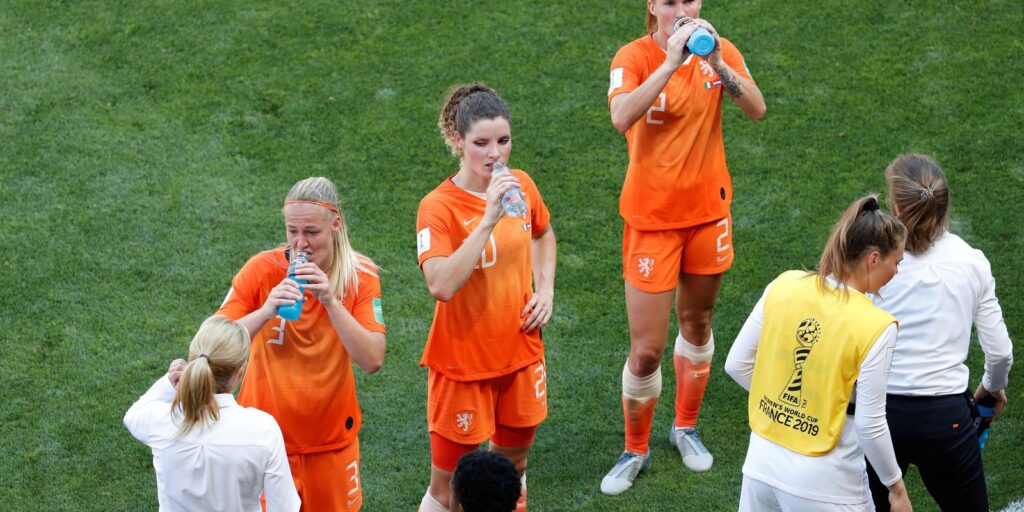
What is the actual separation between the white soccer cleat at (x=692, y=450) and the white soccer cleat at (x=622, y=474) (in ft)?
0.64

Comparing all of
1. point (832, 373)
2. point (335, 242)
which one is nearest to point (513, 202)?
point (335, 242)

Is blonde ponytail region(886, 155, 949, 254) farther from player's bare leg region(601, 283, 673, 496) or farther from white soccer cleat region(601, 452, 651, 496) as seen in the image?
white soccer cleat region(601, 452, 651, 496)

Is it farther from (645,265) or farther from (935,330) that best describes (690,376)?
(935,330)

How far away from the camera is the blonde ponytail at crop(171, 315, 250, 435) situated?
10.4ft

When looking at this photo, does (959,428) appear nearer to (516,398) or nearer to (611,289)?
(516,398)

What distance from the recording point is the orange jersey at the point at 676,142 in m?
4.69

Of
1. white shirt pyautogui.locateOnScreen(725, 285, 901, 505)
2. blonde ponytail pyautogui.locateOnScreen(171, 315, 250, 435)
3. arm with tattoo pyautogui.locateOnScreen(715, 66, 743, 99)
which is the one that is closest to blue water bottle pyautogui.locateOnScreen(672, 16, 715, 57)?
arm with tattoo pyautogui.locateOnScreen(715, 66, 743, 99)

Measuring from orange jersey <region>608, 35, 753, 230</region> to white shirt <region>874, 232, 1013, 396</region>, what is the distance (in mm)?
1103

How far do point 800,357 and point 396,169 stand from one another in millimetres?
4298

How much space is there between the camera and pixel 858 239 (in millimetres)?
3375

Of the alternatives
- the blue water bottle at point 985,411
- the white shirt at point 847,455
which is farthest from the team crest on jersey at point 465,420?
the blue water bottle at point 985,411

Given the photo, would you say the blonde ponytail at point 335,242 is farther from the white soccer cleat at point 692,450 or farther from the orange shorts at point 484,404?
the white soccer cleat at point 692,450

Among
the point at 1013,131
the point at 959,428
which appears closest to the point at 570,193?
the point at 1013,131

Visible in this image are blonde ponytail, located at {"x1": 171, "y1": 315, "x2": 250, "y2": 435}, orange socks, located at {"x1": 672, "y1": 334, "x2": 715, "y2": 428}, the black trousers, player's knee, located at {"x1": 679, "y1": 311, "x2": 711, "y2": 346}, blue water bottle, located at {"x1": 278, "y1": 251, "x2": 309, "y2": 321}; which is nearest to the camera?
blonde ponytail, located at {"x1": 171, "y1": 315, "x2": 250, "y2": 435}
